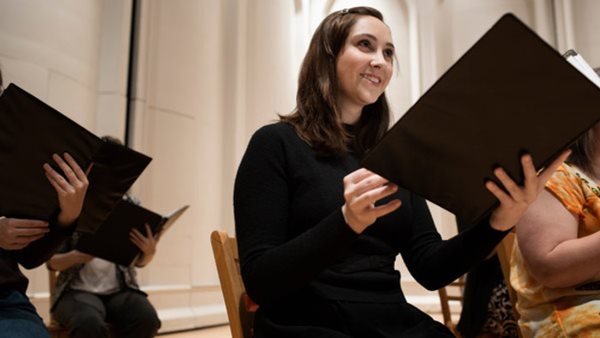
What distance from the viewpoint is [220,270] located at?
1.79 m

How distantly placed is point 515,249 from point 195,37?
5021 millimetres

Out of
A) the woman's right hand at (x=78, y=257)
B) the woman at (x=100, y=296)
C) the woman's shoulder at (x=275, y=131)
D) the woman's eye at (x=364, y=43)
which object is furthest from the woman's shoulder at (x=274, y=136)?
the woman's right hand at (x=78, y=257)

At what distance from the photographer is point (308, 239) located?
58.0 inches

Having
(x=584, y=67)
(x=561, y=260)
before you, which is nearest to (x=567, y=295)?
(x=561, y=260)

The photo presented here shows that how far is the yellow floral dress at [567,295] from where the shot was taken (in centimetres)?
163

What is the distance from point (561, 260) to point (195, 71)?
17.0ft

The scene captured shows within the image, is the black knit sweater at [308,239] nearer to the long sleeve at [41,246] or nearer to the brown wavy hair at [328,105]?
the brown wavy hair at [328,105]

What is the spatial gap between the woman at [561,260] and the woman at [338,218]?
0.17m

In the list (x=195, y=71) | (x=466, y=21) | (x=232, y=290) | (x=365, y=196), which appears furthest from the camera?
(x=466, y=21)

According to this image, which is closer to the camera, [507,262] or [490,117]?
[490,117]

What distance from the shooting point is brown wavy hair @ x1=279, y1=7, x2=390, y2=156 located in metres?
1.83

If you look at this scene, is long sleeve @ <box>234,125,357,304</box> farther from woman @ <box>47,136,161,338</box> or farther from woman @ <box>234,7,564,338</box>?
woman @ <box>47,136,161,338</box>

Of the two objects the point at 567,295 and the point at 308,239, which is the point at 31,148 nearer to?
the point at 308,239

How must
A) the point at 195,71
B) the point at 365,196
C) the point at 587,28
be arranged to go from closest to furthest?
the point at 365,196
the point at 195,71
the point at 587,28
